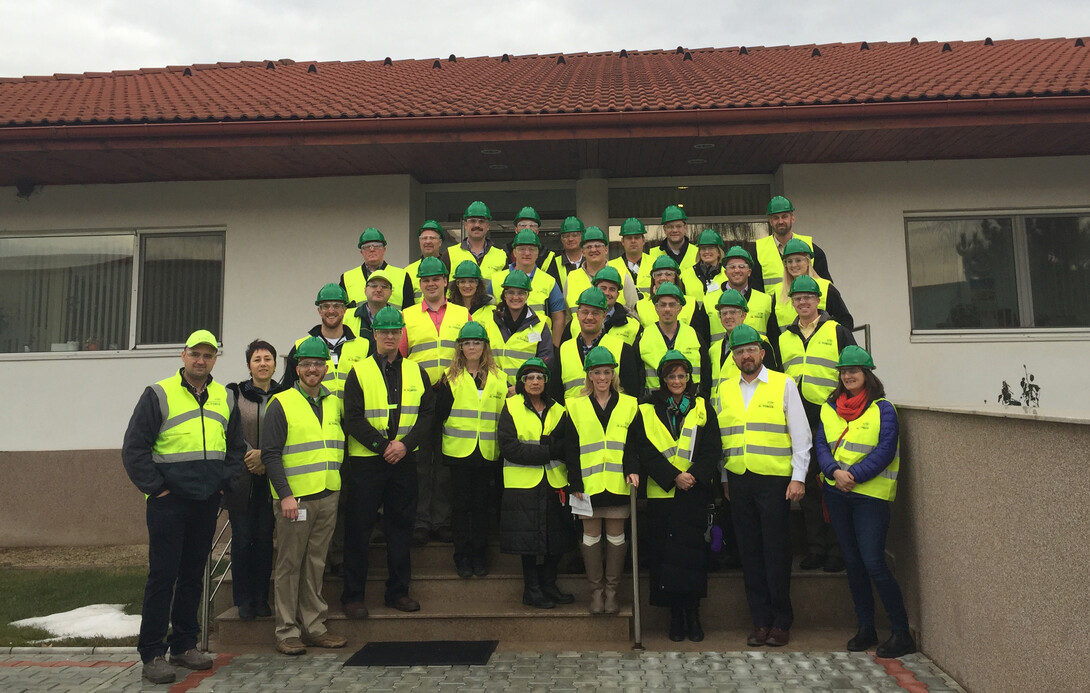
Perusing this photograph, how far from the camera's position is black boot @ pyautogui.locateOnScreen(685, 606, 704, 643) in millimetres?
5684

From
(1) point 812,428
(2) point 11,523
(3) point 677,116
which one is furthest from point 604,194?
(2) point 11,523

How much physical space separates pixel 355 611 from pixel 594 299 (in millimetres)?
2924

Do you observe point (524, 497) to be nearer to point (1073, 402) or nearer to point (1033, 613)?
point (1033, 613)

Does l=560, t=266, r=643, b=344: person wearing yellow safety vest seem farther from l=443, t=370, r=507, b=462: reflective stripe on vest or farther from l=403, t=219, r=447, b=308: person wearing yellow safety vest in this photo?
l=403, t=219, r=447, b=308: person wearing yellow safety vest

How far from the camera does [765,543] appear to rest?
18.4 feet

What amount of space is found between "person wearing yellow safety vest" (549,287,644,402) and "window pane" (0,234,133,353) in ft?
20.9

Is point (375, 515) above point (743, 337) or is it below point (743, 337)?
below

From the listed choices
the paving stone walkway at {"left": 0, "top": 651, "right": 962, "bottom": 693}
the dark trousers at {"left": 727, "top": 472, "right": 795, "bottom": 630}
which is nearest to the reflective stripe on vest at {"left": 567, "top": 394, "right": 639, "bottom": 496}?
the dark trousers at {"left": 727, "top": 472, "right": 795, "bottom": 630}

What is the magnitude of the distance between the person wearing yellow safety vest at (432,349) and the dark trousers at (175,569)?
5.40 ft

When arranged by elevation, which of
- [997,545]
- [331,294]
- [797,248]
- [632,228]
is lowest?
[997,545]

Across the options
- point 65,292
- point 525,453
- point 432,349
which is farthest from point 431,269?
point 65,292

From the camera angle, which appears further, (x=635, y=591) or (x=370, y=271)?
(x=370, y=271)

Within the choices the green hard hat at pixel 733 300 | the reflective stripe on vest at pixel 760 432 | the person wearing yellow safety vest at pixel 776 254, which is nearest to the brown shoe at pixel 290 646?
the reflective stripe on vest at pixel 760 432

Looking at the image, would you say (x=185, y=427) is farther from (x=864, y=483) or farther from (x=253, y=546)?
(x=864, y=483)
